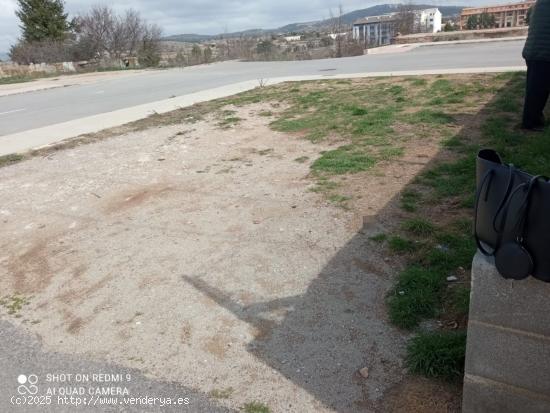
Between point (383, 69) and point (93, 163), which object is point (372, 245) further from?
point (383, 69)

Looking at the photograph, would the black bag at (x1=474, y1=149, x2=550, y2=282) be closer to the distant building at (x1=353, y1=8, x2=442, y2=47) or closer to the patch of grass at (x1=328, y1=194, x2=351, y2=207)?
the patch of grass at (x1=328, y1=194, x2=351, y2=207)

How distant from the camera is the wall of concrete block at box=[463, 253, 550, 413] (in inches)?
69.2

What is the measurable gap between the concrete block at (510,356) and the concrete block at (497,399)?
34 millimetres

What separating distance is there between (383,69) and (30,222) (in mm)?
13929

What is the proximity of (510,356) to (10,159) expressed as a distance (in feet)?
28.7

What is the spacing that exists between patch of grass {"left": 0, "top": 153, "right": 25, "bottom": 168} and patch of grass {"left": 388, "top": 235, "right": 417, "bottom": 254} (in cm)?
717

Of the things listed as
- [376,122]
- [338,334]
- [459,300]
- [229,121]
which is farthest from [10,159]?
[459,300]

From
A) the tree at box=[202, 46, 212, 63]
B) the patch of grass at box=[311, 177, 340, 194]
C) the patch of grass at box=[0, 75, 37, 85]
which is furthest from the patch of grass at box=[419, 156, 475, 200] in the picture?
the tree at box=[202, 46, 212, 63]

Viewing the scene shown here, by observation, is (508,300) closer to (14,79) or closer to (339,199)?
(339,199)

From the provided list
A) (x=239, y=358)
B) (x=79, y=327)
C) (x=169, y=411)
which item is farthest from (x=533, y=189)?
(x=79, y=327)

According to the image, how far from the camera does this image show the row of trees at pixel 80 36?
3525 centimetres

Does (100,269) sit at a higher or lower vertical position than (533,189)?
lower

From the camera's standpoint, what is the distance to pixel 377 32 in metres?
38.7

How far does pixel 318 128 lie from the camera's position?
8.24m
